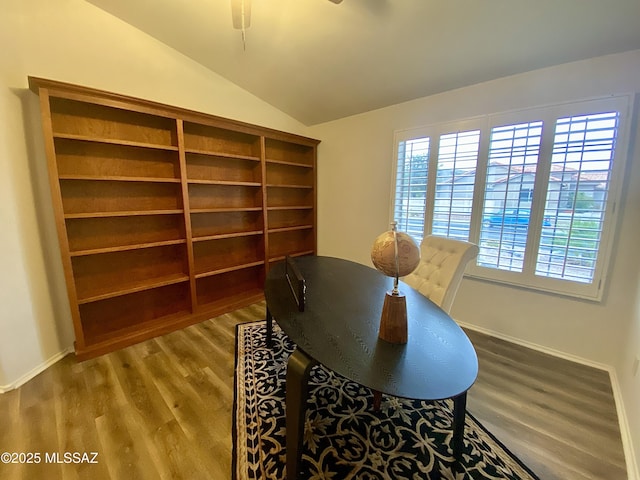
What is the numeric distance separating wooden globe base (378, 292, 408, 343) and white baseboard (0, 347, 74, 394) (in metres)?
2.51

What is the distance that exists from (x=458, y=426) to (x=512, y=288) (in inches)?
63.3

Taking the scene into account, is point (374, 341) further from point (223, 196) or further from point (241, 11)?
point (223, 196)

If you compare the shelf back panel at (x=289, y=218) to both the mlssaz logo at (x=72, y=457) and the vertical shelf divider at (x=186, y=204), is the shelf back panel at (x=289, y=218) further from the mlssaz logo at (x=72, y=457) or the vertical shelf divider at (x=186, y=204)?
the mlssaz logo at (x=72, y=457)

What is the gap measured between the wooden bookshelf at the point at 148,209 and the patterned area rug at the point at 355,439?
4.57 ft

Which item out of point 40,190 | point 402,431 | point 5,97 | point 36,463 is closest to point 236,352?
point 36,463

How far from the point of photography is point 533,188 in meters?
2.04

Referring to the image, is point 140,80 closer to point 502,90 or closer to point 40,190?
point 40,190

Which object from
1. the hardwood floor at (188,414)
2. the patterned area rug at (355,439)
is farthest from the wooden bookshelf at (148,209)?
the patterned area rug at (355,439)

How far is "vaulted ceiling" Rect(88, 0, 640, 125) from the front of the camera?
158cm

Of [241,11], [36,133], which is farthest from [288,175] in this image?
[36,133]

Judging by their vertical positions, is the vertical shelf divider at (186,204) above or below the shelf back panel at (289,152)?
below

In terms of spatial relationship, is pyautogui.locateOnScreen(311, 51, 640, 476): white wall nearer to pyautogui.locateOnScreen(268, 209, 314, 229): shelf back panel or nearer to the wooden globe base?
pyautogui.locateOnScreen(268, 209, 314, 229): shelf back panel

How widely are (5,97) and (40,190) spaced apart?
0.62 m

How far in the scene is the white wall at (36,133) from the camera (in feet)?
5.56
